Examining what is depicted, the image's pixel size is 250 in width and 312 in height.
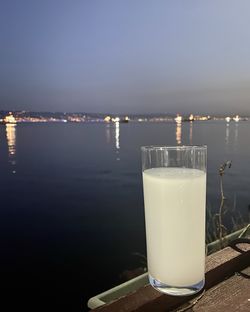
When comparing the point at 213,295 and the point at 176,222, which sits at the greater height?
the point at 176,222

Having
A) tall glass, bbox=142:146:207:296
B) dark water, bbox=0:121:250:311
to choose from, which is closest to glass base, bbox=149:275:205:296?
tall glass, bbox=142:146:207:296

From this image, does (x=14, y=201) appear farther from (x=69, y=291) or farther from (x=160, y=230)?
(x=160, y=230)

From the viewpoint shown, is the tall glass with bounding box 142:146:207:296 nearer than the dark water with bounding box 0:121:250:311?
Yes

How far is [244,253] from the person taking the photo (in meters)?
1.01

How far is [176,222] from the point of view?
2.55ft

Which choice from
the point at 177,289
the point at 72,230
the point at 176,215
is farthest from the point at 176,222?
the point at 72,230

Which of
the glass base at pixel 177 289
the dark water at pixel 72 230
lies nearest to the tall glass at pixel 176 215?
the glass base at pixel 177 289

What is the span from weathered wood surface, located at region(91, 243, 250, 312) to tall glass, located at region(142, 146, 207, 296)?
0.03 m

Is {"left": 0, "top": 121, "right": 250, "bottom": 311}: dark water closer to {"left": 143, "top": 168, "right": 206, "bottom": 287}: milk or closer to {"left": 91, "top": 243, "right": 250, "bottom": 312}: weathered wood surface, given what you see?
{"left": 91, "top": 243, "right": 250, "bottom": 312}: weathered wood surface

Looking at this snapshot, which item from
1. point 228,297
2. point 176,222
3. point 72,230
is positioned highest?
point 176,222

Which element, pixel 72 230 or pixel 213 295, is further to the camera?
pixel 72 230

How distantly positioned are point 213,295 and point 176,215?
9.8 inches

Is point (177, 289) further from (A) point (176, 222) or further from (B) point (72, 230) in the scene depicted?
(B) point (72, 230)

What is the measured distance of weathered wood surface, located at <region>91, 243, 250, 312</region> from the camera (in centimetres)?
76
